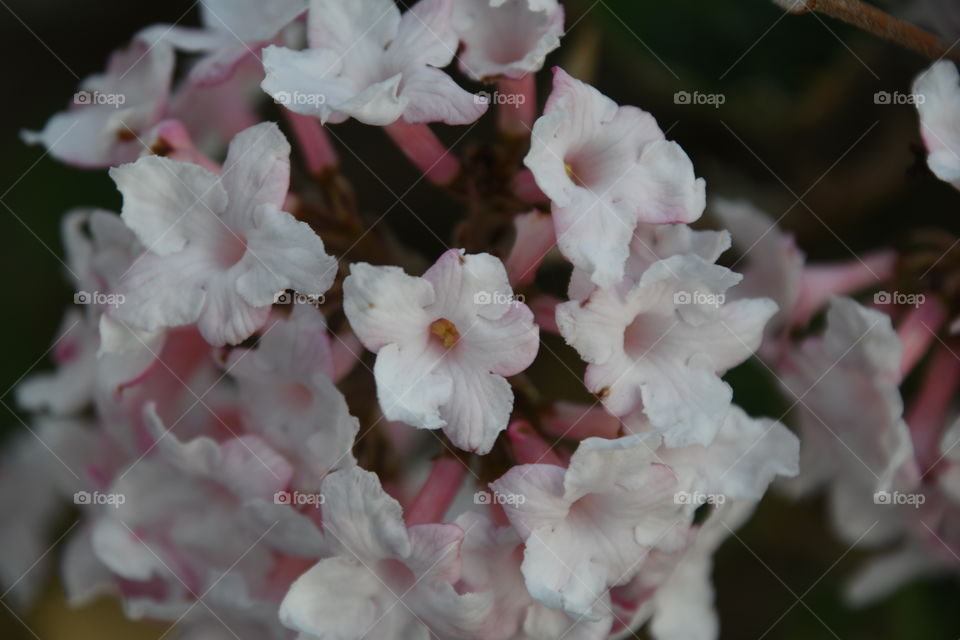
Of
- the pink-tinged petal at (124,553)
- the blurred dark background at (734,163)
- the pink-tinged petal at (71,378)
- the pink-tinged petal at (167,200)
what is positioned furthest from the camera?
the blurred dark background at (734,163)

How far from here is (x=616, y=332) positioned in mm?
962

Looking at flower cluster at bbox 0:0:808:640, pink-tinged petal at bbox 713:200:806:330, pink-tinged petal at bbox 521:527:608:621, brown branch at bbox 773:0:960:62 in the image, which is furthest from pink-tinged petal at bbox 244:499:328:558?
brown branch at bbox 773:0:960:62

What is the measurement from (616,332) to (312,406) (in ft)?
1.02

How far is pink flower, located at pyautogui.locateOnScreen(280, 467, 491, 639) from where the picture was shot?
0.94 m

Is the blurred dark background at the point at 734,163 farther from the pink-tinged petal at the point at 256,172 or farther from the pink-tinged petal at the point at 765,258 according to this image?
the pink-tinged petal at the point at 256,172

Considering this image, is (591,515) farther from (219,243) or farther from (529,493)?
(219,243)

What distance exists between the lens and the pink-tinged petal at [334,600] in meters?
0.97

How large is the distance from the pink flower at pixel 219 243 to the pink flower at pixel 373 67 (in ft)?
0.18

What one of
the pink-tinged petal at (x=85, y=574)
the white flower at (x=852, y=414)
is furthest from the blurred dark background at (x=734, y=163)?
the pink-tinged petal at (x=85, y=574)

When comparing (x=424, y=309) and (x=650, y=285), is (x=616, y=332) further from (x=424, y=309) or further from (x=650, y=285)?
(x=424, y=309)

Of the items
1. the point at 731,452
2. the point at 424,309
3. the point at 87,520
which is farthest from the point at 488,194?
the point at 87,520

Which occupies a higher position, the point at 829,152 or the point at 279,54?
the point at 279,54

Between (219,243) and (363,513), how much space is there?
0.30 m

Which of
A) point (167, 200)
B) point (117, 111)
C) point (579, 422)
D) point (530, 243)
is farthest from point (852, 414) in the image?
point (117, 111)
